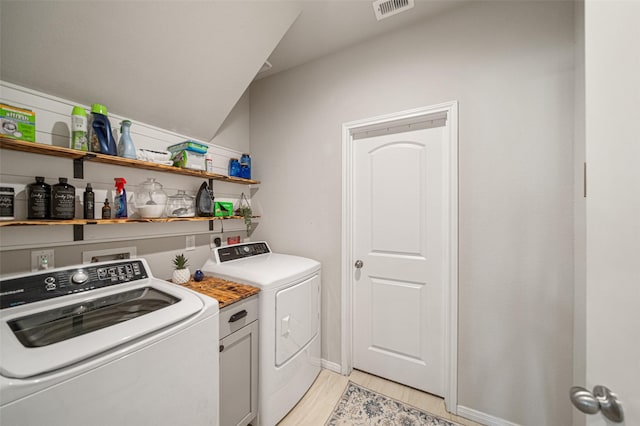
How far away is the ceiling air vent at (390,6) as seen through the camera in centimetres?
158

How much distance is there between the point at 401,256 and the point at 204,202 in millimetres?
1676

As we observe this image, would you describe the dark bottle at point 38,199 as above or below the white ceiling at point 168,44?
below

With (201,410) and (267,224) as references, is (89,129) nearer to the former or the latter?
(267,224)

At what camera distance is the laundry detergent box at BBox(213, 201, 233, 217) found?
80.7 inches

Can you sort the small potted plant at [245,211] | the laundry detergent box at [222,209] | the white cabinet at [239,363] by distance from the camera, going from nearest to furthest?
the white cabinet at [239,363], the laundry detergent box at [222,209], the small potted plant at [245,211]

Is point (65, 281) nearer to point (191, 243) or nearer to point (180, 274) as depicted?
Result: point (180, 274)

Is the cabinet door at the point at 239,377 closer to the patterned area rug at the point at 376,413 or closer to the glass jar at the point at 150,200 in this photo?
the patterned area rug at the point at 376,413

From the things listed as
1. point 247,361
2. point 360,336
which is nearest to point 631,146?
point 247,361

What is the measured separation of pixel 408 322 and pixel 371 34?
7.70 ft

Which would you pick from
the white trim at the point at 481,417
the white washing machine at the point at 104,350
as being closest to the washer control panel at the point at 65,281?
the white washing machine at the point at 104,350

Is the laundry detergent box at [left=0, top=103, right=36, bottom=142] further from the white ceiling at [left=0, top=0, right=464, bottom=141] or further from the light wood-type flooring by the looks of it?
the light wood-type flooring

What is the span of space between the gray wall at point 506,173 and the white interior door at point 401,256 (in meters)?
0.15

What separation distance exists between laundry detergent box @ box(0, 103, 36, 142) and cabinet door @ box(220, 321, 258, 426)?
141 centimetres

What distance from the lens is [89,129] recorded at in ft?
4.53
